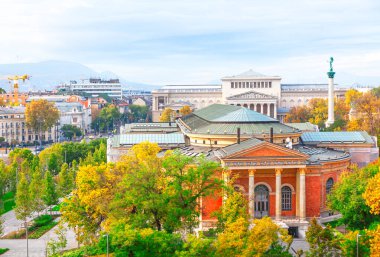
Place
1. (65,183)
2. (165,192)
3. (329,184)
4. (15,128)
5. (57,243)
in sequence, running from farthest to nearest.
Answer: (15,128), (65,183), (329,184), (57,243), (165,192)

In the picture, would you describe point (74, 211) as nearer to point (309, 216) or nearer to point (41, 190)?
point (41, 190)

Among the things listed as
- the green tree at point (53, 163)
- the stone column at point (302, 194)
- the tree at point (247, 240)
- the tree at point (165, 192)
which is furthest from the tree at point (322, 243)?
the green tree at point (53, 163)

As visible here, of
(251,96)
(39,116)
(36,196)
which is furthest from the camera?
(251,96)

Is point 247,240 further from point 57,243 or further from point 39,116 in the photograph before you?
point 39,116

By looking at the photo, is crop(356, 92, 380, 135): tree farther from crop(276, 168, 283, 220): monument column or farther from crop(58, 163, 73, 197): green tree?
crop(58, 163, 73, 197): green tree

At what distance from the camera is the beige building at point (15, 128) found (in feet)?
475

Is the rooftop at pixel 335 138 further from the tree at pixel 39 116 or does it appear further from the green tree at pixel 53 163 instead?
the tree at pixel 39 116

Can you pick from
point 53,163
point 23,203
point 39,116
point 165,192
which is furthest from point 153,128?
point 39,116

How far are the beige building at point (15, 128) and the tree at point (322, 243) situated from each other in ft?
386

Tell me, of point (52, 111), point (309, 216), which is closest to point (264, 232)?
point (309, 216)

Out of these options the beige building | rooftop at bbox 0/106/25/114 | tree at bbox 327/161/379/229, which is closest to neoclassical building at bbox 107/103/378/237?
tree at bbox 327/161/379/229

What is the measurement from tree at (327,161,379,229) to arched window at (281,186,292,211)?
608 centimetres

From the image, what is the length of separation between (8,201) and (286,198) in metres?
38.5

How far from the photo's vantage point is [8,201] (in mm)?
77312
